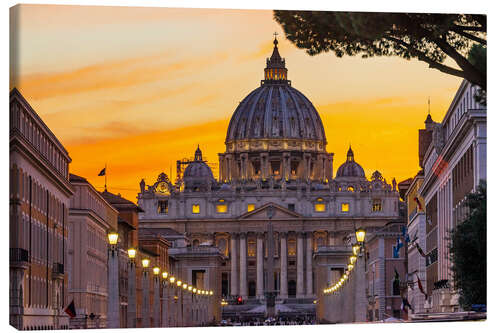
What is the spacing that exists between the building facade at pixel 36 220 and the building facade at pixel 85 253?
27.0 ft

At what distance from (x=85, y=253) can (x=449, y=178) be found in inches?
788

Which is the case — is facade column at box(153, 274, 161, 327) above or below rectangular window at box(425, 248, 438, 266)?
below

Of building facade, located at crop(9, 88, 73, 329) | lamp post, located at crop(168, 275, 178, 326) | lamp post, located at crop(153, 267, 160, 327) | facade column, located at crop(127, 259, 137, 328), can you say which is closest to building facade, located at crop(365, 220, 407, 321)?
lamp post, located at crop(168, 275, 178, 326)

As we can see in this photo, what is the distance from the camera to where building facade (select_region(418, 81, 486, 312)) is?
174 ft

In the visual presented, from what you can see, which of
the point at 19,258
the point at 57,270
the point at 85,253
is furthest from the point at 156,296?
the point at 19,258

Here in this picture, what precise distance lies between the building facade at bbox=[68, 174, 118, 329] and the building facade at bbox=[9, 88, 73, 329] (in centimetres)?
824

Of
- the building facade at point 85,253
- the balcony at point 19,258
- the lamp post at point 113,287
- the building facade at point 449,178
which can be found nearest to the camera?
the balcony at point 19,258

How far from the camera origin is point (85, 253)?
76.6 metres

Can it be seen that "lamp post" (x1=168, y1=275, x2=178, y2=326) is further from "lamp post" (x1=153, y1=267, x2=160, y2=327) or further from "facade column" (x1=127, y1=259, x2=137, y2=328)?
"facade column" (x1=127, y1=259, x2=137, y2=328)

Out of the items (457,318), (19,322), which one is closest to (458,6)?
(457,318)

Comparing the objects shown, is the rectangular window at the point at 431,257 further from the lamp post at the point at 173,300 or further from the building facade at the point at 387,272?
the building facade at the point at 387,272

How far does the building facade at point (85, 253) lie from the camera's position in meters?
74.7

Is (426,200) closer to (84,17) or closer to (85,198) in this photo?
(85,198)

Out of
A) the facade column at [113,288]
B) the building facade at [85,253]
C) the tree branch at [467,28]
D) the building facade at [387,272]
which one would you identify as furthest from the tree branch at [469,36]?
the building facade at [387,272]
